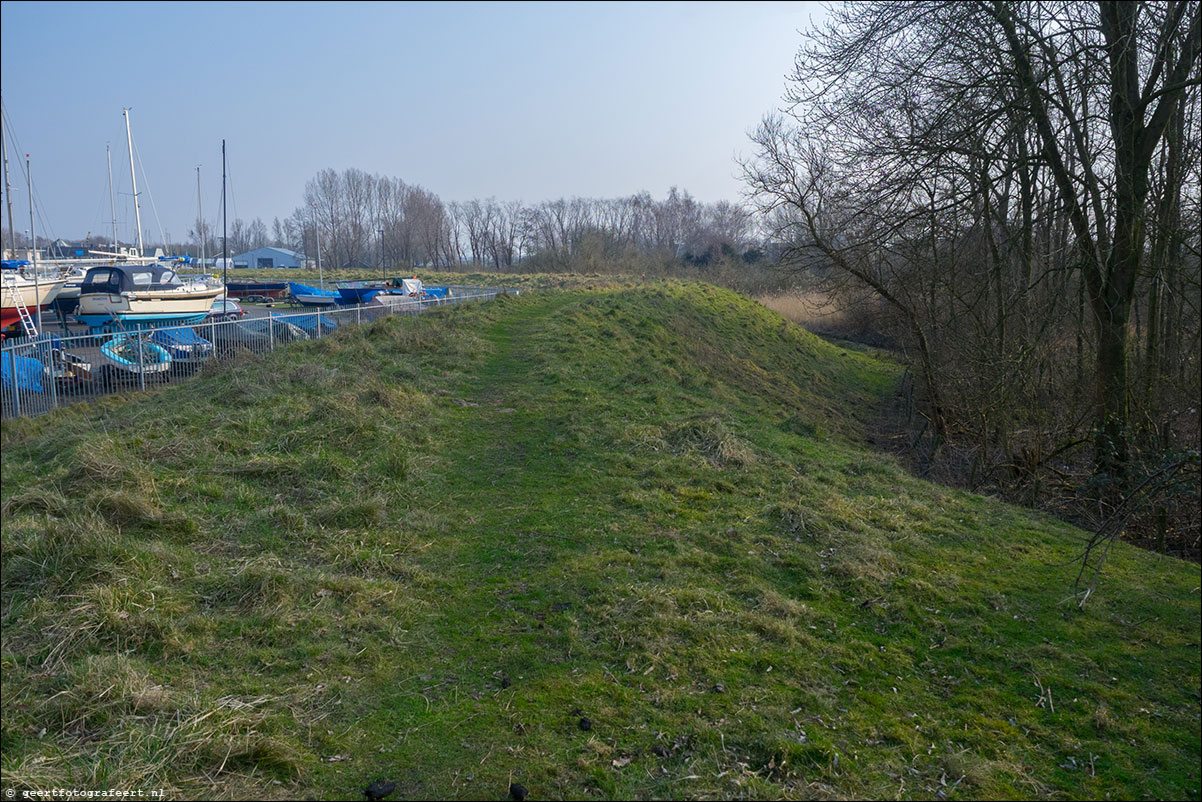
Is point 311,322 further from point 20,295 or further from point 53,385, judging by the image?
point 20,295

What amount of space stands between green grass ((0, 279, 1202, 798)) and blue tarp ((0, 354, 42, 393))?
3.69 meters

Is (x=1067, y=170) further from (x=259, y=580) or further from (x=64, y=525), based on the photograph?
(x=64, y=525)

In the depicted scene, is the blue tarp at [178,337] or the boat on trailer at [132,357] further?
the blue tarp at [178,337]

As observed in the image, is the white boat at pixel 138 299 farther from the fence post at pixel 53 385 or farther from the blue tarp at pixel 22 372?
the blue tarp at pixel 22 372

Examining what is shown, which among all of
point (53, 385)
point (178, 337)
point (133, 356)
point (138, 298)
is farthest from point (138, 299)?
point (53, 385)

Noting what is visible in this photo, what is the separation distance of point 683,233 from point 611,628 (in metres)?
87.9

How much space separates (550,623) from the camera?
5.22 m

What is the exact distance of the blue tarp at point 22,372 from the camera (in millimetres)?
12602

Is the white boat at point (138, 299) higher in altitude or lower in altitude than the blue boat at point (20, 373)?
higher

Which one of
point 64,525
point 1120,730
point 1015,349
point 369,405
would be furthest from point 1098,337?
point 64,525

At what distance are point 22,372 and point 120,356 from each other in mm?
2256

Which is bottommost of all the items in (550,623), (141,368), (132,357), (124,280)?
(550,623)

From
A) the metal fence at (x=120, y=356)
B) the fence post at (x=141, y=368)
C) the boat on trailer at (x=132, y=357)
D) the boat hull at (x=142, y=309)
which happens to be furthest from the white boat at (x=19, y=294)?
the fence post at (x=141, y=368)

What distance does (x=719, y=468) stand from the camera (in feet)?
29.6
